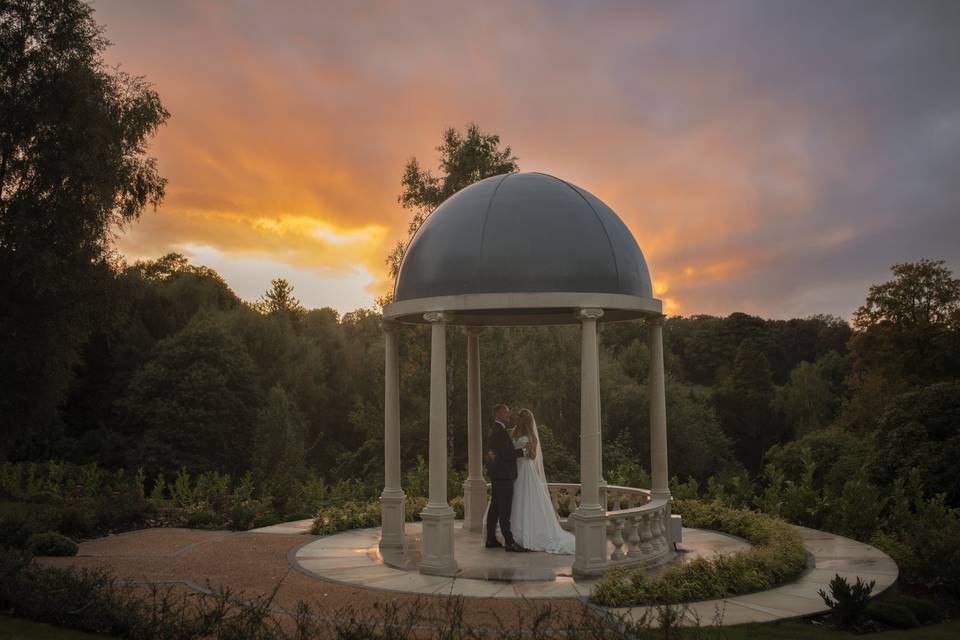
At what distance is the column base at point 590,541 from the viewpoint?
13.5 metres

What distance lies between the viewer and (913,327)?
4150cm

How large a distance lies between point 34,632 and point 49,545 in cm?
664

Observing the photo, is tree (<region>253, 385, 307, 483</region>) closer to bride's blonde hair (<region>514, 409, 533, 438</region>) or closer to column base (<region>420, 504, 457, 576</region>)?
bride's blonde hair (<region>514, 409, 533, 438</region>)

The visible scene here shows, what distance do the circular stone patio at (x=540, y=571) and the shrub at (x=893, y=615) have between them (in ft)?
2.23

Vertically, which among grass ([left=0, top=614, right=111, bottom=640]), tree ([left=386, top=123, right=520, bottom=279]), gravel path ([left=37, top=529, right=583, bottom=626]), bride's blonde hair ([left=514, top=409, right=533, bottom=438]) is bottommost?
gravel path ([left=37, top=529, right=583, bottom=626])

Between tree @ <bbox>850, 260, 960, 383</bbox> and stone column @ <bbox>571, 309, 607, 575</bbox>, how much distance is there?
32410 mm

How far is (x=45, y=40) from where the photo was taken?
2022 centimetres

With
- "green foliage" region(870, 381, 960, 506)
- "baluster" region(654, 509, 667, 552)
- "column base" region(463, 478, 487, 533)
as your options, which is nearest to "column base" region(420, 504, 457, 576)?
"baluster" region(654, 509, 667, 552)

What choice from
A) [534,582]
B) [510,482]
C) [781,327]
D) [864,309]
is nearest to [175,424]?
[510,482]

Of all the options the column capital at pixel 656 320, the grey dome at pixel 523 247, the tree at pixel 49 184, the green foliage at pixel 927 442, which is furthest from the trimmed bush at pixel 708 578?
the tree at pixel 49 184

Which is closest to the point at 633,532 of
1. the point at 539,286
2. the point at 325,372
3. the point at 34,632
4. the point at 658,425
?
the point at 658,425

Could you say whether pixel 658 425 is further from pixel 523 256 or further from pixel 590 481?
pixel 523 256

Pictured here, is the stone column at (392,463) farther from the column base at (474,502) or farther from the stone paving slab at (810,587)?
the stone paving slab at (810,587)

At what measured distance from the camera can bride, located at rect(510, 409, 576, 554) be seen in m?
15.9
